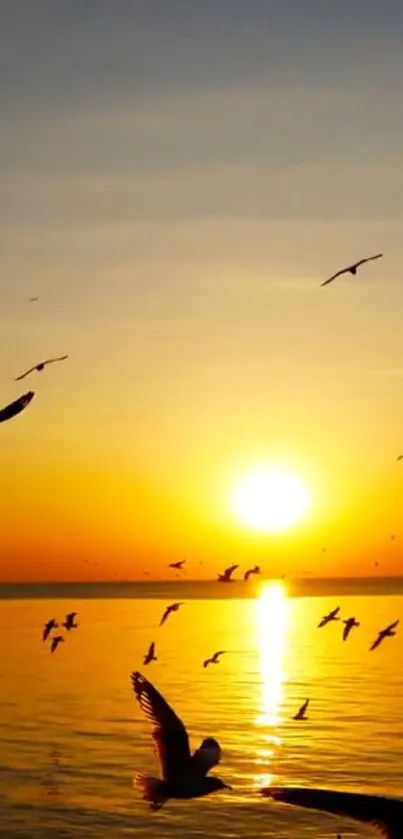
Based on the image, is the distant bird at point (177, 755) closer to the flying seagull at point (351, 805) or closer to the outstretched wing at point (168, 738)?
the outstretched wing at point (168, 738)

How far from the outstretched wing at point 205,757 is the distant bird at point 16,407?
5.54 meters

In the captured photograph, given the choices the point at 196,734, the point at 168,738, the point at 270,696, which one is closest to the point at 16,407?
the point at 168,738

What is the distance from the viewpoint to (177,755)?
17438mm

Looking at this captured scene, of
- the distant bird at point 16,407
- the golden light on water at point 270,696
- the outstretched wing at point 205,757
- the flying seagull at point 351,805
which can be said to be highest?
the distant bird at point 16,407

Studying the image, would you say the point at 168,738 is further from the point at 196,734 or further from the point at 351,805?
the point at 196,734

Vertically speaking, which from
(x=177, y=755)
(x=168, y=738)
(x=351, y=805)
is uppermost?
(x=351, y=805)

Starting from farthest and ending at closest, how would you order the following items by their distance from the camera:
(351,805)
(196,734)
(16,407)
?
1. (196,734)
2. (16,407)
3. (351,805)

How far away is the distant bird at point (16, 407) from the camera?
603 inches

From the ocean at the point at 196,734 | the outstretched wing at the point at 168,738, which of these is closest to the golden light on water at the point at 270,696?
the ocean at the point at 196,734

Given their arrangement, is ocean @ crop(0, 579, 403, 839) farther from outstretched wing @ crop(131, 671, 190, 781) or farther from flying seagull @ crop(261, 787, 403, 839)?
flying seagull @ crop(261, 787, 403, 839)

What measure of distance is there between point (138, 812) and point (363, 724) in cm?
2024

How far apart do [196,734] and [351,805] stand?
4147 centimetres

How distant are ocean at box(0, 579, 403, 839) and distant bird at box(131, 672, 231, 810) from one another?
674 inches

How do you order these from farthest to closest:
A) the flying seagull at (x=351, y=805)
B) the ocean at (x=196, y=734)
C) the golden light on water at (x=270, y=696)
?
1. the golden light on water at (x=270, y=696)
2. the ocean at (x=196, y=734)
3. the flying seagull at (x=351, y=805)
